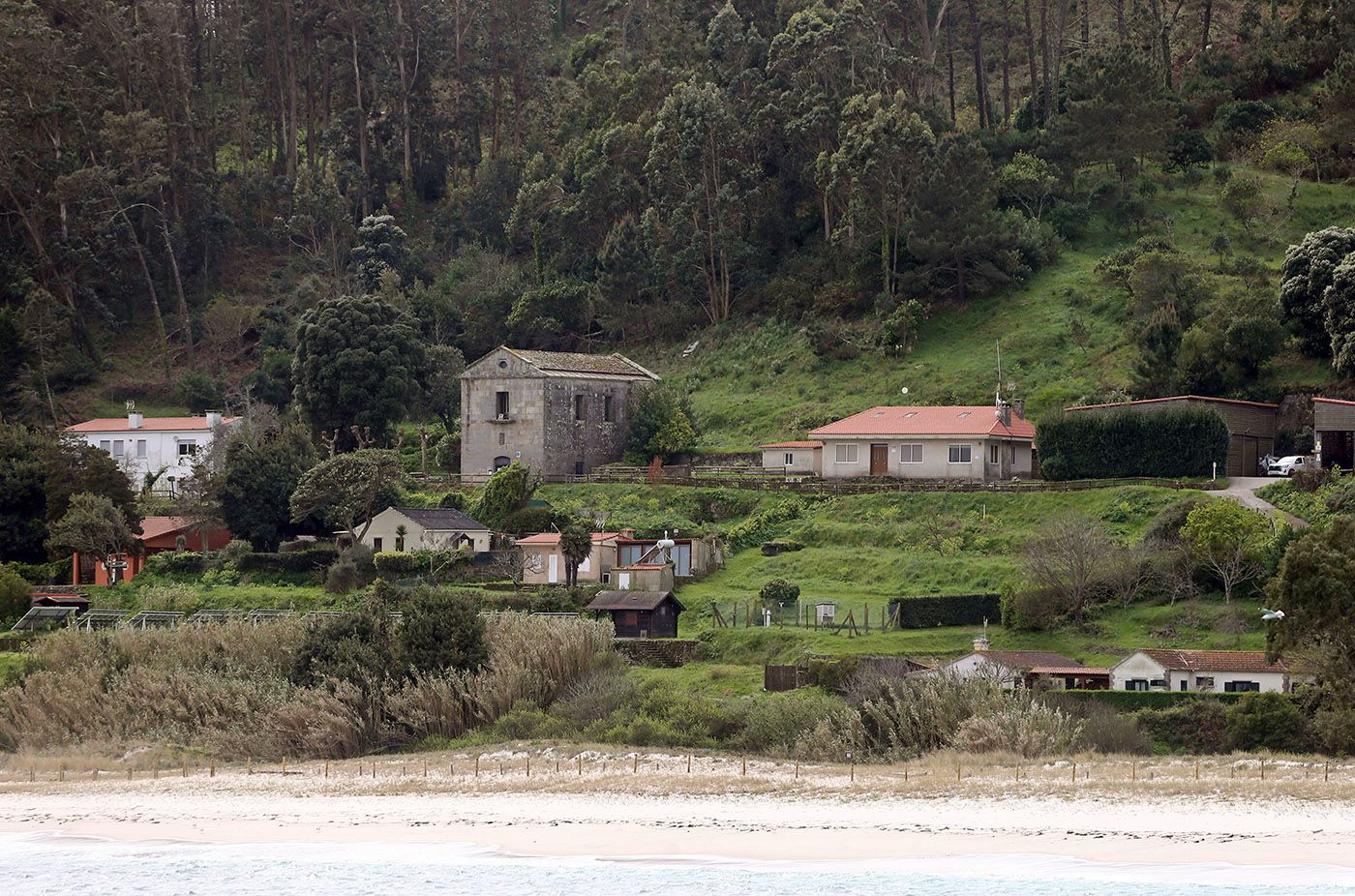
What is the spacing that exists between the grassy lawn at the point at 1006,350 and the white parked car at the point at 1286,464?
18.6ft

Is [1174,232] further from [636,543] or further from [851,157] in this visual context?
[636,543]

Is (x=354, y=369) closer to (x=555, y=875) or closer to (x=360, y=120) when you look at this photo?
(x=360, y=120)

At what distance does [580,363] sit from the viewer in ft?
270

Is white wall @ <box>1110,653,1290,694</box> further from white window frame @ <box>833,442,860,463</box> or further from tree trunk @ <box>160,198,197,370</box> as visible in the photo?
tree trunk @ <box>160,198,197,370</box>

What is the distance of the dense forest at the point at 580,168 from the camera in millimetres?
89000

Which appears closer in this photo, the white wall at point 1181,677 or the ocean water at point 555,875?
the ocean water at point 555,875

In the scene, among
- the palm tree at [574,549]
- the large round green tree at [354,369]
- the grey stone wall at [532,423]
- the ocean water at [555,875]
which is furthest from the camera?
the large round green tree at [354,369]

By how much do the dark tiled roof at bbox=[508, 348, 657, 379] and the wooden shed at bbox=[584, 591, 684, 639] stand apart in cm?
2218

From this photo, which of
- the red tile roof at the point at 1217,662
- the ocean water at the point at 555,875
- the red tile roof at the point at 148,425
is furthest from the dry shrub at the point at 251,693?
the red tile roof at the point at 148,425

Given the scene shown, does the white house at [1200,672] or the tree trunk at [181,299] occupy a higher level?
the tree trunk at [181,299]

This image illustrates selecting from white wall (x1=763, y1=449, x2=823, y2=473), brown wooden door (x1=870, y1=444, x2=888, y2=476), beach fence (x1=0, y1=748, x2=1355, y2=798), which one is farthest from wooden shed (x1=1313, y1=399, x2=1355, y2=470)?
beach fence (x1=0, y1=748, x2=1355, y2=798)

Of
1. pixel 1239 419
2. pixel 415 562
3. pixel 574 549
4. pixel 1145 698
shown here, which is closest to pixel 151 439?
pixel 415 562

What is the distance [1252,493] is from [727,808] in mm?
30228

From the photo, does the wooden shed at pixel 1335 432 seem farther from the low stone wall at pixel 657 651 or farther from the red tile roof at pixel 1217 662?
the low stone wall at pixel 657 651
